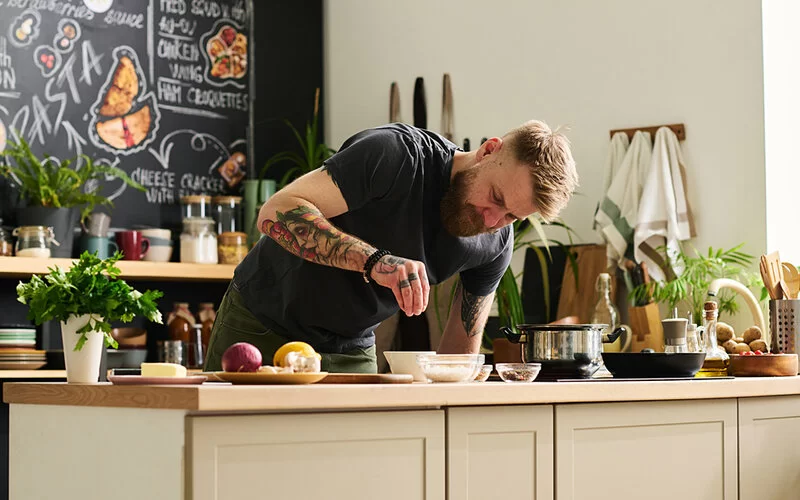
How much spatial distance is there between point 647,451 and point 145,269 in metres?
2.79

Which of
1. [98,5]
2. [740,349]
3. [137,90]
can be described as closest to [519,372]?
[740,349]

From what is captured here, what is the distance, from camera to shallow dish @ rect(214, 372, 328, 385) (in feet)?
6.18

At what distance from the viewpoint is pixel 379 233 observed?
8.91ft

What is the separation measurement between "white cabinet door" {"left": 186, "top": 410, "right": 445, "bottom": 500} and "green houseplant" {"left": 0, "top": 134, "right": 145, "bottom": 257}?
9.47ft

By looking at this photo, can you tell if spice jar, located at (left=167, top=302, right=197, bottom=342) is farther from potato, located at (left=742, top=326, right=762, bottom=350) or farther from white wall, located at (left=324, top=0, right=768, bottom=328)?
potato, located at (left=742, top=326, right=762, bottom=350)

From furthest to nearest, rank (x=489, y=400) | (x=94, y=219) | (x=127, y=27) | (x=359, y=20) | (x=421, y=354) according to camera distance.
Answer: (x=359, y=20) < (x=127, y=27) < (x=94, y=219) < (x=421, y=354) < (x=489, y=400)

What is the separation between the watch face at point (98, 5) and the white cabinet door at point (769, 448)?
348 centimetres

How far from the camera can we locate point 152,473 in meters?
1.73

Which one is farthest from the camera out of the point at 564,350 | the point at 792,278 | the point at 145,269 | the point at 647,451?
the point at 145,269

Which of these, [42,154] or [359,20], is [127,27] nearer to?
[42,154]

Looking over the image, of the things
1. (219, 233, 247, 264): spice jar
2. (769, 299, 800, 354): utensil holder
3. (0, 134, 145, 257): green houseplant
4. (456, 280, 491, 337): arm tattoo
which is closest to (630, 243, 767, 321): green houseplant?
(769, 299, 800, 354): utensil holder

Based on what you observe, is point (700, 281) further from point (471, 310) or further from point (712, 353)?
point (471, 310)

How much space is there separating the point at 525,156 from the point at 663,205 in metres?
1.64

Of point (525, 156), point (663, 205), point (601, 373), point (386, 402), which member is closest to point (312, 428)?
point (386, 402)
